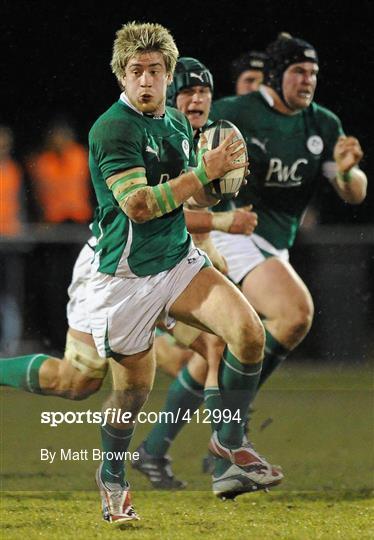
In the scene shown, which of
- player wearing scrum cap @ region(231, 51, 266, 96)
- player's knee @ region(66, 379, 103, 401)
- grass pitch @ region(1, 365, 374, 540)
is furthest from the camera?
player wearing scrum cap @ region(231, 51, 266, 96)

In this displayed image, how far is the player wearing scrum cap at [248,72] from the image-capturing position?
6371 mm

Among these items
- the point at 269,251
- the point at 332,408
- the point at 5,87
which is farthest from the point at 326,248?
the point at 5,87

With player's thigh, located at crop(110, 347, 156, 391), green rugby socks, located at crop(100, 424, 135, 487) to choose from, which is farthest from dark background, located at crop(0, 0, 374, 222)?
green rugby socks, located at crop(100, 424, 135, 487)

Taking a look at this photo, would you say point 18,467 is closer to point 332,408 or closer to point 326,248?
point 332,408

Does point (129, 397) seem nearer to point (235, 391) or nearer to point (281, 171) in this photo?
point (235, 391)

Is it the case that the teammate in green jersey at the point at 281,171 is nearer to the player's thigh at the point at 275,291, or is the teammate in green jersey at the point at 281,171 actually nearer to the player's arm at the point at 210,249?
the player's thigh at the point at 275,291

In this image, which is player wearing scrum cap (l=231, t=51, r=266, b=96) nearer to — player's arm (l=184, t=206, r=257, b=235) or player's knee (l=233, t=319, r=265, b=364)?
player's arm (l=184, t=206, r=257, b=235)

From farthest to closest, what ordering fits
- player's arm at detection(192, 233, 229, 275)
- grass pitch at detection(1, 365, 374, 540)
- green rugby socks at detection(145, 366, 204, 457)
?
green rugby socks at detection(145, 366, 204, 457) → player's arm at detection(192, 233, 229, 275) → grass pitch at detection(1, 365, 374, 540)

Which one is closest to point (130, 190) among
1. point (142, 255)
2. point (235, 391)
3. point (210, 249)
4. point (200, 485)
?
point (142, 255)

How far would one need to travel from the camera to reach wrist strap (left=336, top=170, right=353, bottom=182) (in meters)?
5.97

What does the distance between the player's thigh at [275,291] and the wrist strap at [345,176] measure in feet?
Answer: 1.91

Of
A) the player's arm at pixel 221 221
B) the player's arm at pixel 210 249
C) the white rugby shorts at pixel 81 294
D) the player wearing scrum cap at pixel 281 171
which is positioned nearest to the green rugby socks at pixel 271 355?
the player wearing scrum cap at pixel 281 171

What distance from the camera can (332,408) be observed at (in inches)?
325

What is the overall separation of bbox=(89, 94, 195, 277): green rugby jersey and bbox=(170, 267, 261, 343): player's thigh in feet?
0.50
